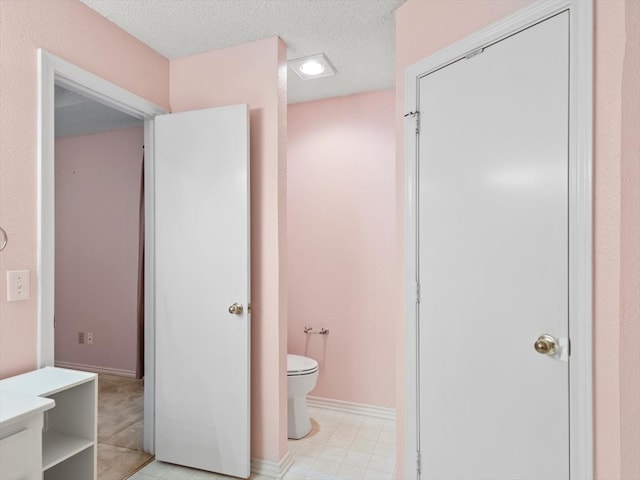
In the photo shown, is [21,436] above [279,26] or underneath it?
underneath

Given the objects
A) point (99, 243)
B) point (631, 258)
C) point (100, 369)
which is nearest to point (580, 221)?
point (631, 258)

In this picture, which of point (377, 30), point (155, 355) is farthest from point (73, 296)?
point (377, 30)

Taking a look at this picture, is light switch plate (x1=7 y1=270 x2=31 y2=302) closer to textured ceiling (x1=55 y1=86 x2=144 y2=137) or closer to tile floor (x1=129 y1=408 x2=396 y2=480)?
tile floor (x1=129 y1=408 x2=396 y2=480)

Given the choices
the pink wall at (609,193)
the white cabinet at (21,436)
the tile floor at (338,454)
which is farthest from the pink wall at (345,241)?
the white cabinet at (21,436)

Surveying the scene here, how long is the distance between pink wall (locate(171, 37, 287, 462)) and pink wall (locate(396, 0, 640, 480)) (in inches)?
27.2

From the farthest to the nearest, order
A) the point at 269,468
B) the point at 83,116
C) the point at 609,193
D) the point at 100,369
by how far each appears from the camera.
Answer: the point at 100,369 < the point at 83,116 < the point at 269,468 < the point at 609,193

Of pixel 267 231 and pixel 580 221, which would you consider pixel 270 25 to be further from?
pixel 580 221

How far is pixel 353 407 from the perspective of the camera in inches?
112

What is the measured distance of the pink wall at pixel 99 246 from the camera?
3.69m

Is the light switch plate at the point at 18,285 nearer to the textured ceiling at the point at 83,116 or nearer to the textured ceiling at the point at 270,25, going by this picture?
the textured ceiling at the point at 270,25

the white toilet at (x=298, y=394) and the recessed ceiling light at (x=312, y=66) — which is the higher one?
the recessed ceiling light at (x=312, y=66)

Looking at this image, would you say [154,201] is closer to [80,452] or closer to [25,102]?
[25,102]

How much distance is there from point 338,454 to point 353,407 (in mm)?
565

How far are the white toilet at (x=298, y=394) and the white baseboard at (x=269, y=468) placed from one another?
1.11ft
